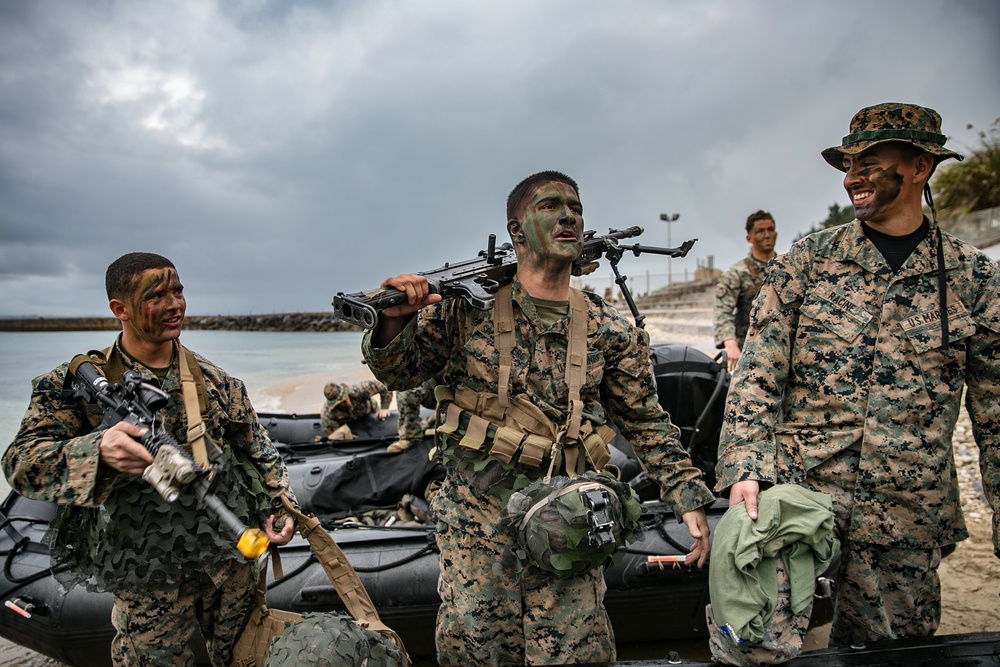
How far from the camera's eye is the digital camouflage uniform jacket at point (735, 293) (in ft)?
18.5

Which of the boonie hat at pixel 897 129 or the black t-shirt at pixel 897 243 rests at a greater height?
the boonie hat at pixel 897 129

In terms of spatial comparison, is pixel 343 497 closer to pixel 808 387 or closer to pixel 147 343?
pixel 147 343

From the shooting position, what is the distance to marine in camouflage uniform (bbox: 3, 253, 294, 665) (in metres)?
2.24

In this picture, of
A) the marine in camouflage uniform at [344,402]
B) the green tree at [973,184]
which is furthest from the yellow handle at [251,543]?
the green tree at [973,184]

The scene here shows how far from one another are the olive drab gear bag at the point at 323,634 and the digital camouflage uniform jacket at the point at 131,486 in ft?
0.88

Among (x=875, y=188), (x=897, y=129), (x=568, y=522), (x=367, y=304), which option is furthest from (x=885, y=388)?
(x=367, y=304)

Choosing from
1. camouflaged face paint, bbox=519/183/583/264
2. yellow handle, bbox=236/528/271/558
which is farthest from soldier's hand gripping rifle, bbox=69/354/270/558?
camouflaged face paint, bbox=519/183/583/264

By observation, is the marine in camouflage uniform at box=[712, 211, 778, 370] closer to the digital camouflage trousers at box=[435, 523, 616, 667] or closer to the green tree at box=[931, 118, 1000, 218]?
the digital camouflage trousers at box=[435, 523, 616, 667]

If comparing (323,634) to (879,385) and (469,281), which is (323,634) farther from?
(879,385)

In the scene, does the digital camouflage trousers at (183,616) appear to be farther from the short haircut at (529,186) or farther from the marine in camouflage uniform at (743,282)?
the marine in camouflage uniform at (743,282)

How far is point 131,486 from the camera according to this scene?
236 cm

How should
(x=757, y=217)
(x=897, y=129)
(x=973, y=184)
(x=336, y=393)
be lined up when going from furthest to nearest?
(x=973, y=184) < (x=336, y=393) < (x=757, y=217) < (x=897, y=129)

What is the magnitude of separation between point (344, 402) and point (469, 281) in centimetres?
413

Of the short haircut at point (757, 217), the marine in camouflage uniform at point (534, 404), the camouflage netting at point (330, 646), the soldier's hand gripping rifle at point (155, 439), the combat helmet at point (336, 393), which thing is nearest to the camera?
the camouflage netting at point (330, 646)
